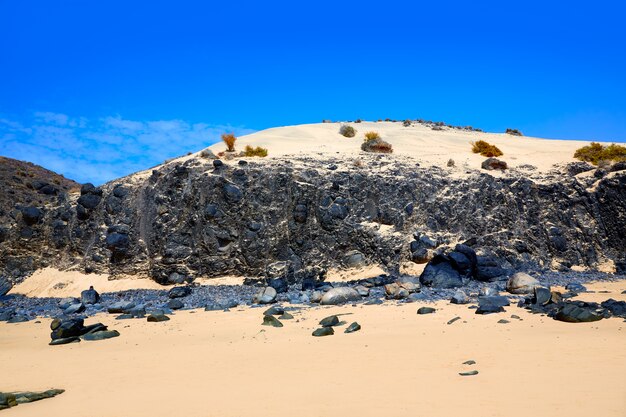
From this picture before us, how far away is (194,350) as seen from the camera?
30.8ft

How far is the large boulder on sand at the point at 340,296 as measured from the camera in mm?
14758

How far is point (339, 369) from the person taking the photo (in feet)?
24.2

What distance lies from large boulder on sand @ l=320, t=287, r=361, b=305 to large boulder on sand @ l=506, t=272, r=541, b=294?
4.96 meters

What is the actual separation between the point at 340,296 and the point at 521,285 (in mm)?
5822

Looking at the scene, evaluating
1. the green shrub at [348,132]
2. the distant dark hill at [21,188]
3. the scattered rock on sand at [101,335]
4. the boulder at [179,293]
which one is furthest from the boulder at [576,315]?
the distant dark hill at [21,188]

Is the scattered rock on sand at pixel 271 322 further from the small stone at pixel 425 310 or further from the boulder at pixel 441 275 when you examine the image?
the boulder at pixel 441 275

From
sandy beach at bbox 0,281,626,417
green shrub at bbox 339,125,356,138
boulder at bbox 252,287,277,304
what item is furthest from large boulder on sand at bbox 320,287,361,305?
green shrub at bbox 339,125,356,138

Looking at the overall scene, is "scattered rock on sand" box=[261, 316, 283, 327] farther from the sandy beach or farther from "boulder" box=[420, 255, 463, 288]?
"boulder" box=[420, 255, 463, 288]

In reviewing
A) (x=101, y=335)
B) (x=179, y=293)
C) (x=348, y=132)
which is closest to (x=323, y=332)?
(x=101, y=335)

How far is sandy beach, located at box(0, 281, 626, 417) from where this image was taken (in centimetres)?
560

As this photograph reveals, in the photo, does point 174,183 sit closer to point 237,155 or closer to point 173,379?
point 237,155

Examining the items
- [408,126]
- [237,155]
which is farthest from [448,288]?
[408,126]

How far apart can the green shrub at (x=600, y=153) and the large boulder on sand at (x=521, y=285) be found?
1331 centimetres

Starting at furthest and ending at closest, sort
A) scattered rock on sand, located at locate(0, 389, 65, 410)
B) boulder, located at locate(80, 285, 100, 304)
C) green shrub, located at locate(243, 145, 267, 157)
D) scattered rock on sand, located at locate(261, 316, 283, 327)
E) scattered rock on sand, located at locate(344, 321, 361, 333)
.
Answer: green shrub, located at locate(243, 145, 267, 157) → boulder, located at locate(80, 285, 100, 304) → scattered rock on sand, located at locate(261, 316, 283, 327) → scattered rock on sand, located at locate(344, 321, 361, 333) → scattered rock on sand, located at locate(0, 389, 65, 410)
